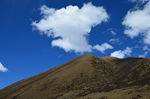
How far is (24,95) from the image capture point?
7612 cm

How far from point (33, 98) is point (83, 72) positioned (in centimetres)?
2578

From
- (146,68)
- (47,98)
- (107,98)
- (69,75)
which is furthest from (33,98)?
(146,68)

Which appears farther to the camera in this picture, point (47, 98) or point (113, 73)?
point (113, 73)

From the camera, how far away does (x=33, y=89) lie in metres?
81.2

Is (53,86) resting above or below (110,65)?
below

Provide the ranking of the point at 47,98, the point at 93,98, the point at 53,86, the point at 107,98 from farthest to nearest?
the point at 53,86, the point at 47,98, the point at 93,98, the point at 107,98

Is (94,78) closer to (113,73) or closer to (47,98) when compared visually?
(113,73)

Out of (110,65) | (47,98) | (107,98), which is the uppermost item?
(110,65)

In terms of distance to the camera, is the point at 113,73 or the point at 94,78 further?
the point at 113,73

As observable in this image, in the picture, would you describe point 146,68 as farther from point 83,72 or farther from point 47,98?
point 47,98

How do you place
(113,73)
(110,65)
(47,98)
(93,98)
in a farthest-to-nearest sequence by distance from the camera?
(110,65) < (113,73) < (47,98) < (93,98)

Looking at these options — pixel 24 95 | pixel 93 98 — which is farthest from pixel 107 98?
pixel 24 95

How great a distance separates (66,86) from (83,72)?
13.4 m

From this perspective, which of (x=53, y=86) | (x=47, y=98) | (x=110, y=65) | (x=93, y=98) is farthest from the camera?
(x=110, y=65)
